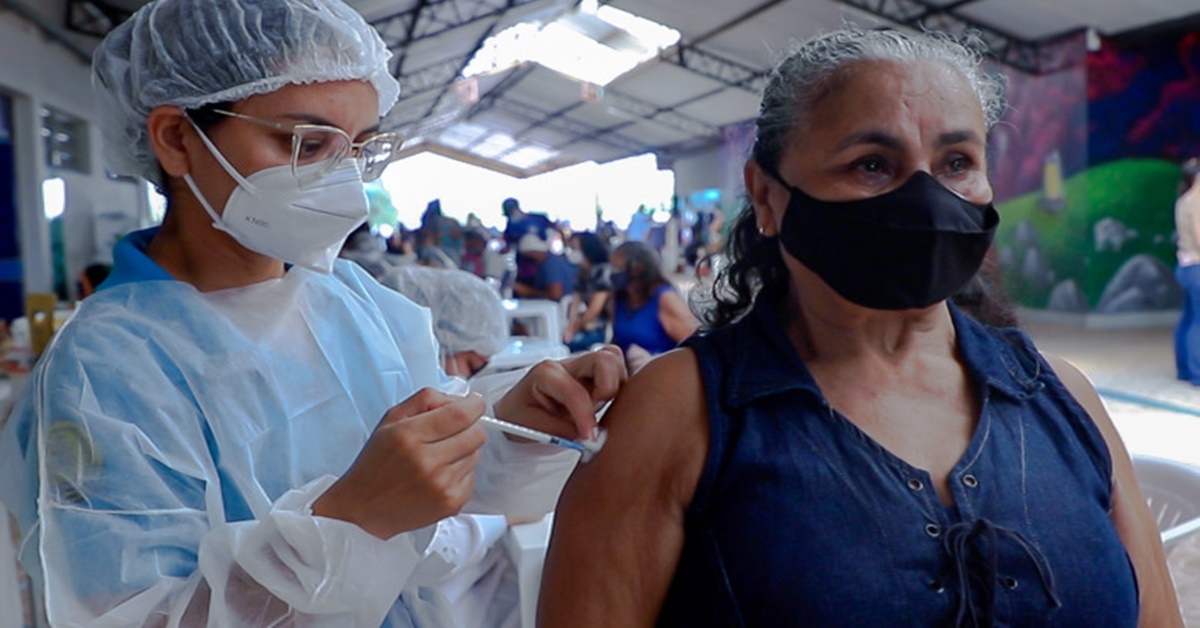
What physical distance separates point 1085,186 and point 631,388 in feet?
32.2

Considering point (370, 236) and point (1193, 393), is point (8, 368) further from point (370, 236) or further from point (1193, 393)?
point (1193, 393)

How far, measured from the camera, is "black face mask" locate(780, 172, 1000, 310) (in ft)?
3.09

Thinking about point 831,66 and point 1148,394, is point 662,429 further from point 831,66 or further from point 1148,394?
point 1148,394

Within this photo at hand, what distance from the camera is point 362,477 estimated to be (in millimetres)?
837

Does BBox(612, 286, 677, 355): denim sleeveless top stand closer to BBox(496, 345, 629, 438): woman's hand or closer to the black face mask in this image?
BBox(496, 345, 629, 438): woman's hand

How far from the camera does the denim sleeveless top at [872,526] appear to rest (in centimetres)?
88

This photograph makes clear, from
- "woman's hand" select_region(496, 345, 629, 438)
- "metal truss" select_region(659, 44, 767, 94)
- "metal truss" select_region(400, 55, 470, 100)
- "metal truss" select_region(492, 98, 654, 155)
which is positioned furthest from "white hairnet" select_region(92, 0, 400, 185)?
"metal truss" select_region(492, 98, 654, 155)

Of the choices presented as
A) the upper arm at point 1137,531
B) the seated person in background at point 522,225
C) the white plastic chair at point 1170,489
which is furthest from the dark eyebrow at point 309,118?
the seated person in background at point 522,225

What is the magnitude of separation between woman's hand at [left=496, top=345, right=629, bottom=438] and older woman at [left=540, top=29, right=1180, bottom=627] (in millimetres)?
40

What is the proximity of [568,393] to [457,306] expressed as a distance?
5.45 ft

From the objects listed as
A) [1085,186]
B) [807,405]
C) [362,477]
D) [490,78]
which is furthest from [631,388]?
A: [490,78]

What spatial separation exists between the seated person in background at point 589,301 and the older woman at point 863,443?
4163 mm

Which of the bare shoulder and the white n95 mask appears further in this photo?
the white n95 mask

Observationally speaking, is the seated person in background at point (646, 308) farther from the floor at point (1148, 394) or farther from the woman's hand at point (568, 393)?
the woman's hand at point (568, 393)
